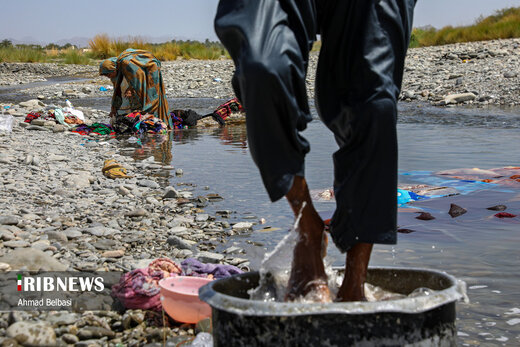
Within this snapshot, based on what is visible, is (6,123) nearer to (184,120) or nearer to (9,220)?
(184,120)

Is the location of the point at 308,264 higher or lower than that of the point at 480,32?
lower

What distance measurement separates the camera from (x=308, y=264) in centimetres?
174

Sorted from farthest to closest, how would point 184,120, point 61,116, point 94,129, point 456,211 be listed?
point 184,120 → point 61,116 → point 94,129 → point 456,211

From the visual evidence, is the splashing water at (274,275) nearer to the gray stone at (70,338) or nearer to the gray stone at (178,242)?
the gray stone at (70,338)

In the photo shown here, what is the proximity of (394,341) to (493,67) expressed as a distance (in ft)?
55.8

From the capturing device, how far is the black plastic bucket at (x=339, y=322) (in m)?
1.43

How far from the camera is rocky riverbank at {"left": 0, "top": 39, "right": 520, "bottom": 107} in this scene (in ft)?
48.6

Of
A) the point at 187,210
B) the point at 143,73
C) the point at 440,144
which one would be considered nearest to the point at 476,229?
the point at 187,210

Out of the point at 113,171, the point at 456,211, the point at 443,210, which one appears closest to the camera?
the point at 456,211

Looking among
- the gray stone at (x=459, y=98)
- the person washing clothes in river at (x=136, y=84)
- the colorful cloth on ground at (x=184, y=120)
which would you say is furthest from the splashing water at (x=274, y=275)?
the gray stone at (x=459, y=98)

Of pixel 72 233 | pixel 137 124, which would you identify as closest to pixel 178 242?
pixel 72 233

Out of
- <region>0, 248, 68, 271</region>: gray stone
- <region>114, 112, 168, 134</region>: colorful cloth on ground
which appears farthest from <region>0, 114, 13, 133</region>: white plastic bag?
<region>0, 248, 68, 271</region>: gray stone

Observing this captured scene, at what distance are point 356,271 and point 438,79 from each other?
1659cm

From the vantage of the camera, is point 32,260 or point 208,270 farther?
point 32,260
